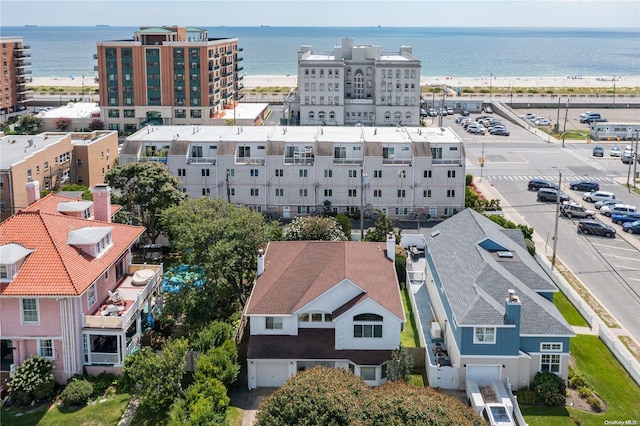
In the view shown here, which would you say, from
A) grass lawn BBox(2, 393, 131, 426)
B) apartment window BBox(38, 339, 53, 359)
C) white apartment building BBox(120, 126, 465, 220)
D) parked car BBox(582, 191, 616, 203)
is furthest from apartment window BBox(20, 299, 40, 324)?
parked car BBox(582, 191, 616, 203)

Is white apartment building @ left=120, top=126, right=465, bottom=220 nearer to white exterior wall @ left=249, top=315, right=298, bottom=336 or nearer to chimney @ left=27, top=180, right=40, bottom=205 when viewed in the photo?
chimney @ left=27, top=180, right=40, bottom=205

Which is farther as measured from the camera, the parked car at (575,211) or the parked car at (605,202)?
the parked car at (605,202)

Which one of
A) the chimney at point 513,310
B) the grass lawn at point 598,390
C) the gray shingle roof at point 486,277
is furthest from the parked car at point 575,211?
the chimney at point 513,310

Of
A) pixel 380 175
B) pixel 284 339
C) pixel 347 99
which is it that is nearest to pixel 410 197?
pixel 380 175

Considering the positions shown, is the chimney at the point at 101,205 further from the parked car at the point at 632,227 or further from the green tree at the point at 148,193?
the parked car at the point at 632,227

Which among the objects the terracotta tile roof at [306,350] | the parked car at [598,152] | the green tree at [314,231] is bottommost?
the terracotta tile roof at [306,350]

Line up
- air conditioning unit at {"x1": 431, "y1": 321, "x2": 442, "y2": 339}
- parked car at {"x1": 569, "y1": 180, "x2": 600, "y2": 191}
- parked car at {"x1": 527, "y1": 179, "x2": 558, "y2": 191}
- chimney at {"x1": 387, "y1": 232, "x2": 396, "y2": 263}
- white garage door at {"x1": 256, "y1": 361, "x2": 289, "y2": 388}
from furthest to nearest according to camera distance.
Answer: parked car at {"x1": 569, "y1": 180, "x2": 600, "y2": 191}
parked car at {"x1": 527, "y1": 179, "x2": 558, "y2": 191}
chimney at {"x1": 387, "y1": 232, "x2": 396, "y2": 263}
air conditioning unit at {"x1": 431, "y1": 321, "x2": 442, "y2": 339}
white garage door at {"x1": 256, "y1": 361, "x2": 289, "y2": 388}

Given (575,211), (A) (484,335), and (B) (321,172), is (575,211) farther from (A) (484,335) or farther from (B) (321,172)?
(A) (484,335)
